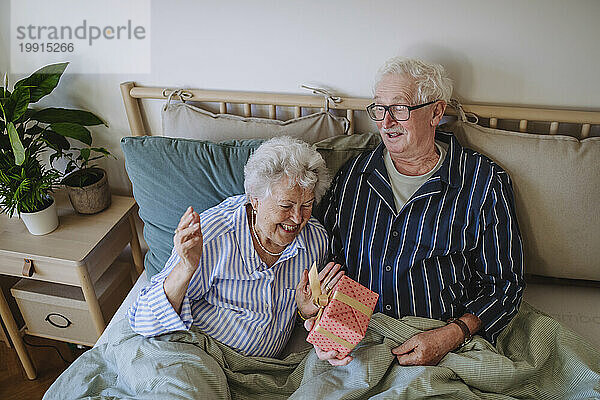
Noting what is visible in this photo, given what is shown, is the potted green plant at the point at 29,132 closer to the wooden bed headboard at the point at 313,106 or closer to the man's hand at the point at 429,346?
the wooden bed headboard at the point at 313,106

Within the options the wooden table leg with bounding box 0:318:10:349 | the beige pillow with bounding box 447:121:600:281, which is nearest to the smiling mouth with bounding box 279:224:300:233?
the beige pillow with bounding box 447:121:600:281

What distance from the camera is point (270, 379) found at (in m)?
1.56

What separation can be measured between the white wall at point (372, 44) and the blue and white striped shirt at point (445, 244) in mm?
310

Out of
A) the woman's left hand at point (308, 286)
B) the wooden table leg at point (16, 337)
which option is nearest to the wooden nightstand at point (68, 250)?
the wooden table leg at point (16, 337)

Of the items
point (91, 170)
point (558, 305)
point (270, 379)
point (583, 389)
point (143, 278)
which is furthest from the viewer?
point (91, 170)

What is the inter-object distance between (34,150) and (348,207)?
113 centimetres

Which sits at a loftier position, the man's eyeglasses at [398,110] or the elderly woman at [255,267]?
the man's eyeglasses at [398,110]

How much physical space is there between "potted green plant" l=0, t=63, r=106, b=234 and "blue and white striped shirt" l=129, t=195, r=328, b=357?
64 centimetres

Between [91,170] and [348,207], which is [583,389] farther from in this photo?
[91,170]

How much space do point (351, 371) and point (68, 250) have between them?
1.10 metres

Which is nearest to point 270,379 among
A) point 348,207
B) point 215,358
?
point 215,358

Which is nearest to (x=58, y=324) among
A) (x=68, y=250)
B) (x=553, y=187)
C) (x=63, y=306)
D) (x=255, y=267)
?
(x=63, y=306)

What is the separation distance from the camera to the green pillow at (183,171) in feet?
5.74

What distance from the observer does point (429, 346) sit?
1527 mm
